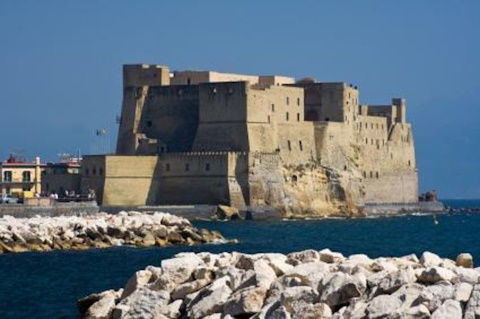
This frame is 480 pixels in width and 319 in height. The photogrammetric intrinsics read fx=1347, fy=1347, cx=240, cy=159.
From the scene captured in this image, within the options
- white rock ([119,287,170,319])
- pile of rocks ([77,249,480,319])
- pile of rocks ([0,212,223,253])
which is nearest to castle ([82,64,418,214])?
pile of rocks ([0,212,223,253])

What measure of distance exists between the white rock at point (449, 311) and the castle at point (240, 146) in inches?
1770

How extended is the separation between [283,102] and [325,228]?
436 inches

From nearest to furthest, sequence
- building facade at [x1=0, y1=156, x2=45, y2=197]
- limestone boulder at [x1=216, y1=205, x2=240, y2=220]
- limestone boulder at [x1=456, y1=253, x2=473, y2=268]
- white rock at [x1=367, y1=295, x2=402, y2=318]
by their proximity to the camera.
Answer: white rock at [x1=367, y1=295, x2=402, y2=318] → limestone boulder at [x1=456, y1=253, x2=473, y2=268] → limestone boulder at [x1=216, y1=205, x2=240, y2=220] → building facade at [x1=0, y1=156, x2=45, y2=197]

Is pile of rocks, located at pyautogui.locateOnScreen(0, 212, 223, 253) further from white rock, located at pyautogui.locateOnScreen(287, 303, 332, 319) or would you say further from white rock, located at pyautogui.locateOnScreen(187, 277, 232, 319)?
white rock, located at pyautogui.locateOnScreen(287, 303, 332, 319)

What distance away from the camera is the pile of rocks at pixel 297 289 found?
1487cm

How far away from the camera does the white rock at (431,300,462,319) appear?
559 inches

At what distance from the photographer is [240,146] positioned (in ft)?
202

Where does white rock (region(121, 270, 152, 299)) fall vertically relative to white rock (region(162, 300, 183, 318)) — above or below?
above

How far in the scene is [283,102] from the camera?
63.8 meters

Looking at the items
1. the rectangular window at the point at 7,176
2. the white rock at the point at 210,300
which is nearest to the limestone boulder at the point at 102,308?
the white rock at the point at 210,300

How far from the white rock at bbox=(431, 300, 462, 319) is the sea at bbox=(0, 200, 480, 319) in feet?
23.8

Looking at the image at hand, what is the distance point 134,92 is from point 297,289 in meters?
50.2

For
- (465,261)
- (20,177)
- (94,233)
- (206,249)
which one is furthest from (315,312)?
(20,177)

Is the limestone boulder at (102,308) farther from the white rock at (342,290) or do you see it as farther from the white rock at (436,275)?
the white rock at (436,275)
